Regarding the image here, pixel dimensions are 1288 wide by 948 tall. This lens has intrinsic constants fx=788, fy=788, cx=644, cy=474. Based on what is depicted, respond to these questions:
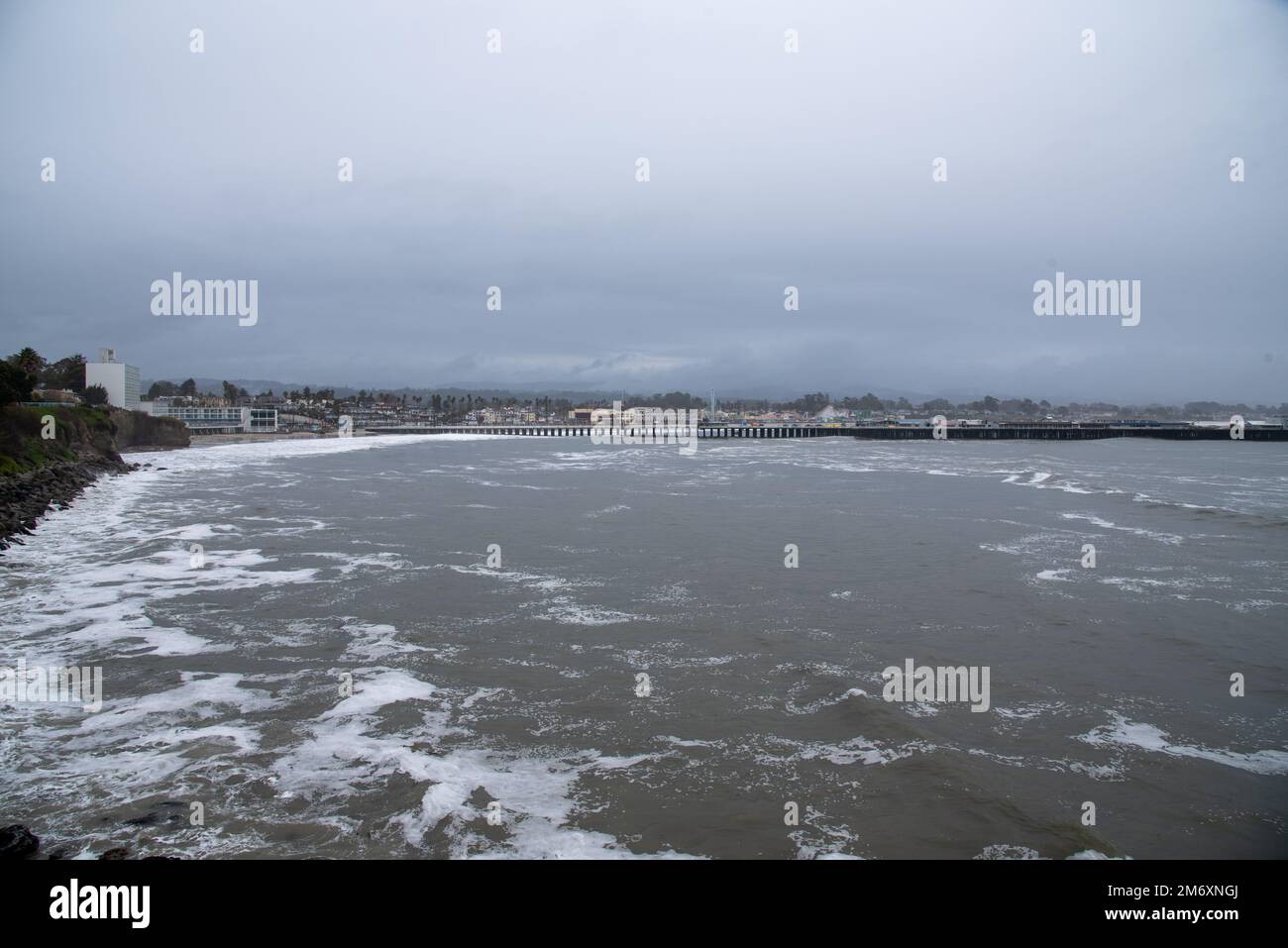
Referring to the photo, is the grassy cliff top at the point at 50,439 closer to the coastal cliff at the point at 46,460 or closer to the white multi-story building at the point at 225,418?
the coastal cliff at the point at 46,460

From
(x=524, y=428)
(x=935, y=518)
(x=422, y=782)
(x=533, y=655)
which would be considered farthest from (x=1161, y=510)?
(x=524, y=428)

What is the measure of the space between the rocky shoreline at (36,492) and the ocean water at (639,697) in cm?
81

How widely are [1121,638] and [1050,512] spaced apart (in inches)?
752

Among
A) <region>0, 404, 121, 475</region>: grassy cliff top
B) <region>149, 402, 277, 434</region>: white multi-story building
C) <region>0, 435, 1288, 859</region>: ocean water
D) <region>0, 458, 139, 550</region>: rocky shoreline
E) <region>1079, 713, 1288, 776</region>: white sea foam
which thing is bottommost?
<region>1079, 713, 1288, 776</region>: white sea foam

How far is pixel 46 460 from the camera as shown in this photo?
3791cm

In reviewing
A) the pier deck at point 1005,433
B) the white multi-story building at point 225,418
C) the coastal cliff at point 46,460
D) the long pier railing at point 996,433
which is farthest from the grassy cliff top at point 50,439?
the pier deck at point 1005,433

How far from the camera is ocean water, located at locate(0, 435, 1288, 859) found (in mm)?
6645

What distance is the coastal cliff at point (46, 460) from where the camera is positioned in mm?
24473

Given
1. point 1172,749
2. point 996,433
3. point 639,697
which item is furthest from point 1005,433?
point 639,697

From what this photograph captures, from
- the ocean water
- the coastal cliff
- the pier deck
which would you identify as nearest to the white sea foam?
the ocean water

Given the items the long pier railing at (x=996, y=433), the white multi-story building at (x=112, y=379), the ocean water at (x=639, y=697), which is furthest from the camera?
the long pier railing at (x=996, y=433)

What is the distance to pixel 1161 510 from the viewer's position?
30.8m

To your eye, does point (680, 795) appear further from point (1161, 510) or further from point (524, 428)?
point (524, 428)

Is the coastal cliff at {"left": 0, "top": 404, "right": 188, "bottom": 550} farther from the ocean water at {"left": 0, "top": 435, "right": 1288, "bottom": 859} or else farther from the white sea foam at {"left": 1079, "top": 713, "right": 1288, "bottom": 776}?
the white sea foam at {"left": 1079, "top": 713, "right": 1288, "bottom": 776}
